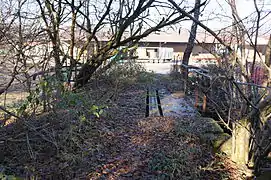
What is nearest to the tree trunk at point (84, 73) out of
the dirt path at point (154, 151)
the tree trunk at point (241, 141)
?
the dirt path at point (154, 151)

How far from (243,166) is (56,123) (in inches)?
108

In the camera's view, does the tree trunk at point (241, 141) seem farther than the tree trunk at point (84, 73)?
No

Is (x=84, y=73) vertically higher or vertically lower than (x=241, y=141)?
higher

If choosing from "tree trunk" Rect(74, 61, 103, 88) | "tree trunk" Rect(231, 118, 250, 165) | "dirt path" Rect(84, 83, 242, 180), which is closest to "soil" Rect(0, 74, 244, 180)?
"dirt path" Rect(84, 83, 242, 180)

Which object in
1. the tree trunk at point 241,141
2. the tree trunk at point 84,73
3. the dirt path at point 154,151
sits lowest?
the dirt path at point 154,151

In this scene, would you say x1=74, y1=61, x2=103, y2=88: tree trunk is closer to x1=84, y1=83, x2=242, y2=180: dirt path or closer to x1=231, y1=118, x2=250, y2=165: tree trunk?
x1=84, y1=83, x2=242, y2=180: dirt path

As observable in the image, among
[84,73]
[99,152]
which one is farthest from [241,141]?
[84,73]

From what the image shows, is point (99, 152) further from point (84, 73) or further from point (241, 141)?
point (84, 73)

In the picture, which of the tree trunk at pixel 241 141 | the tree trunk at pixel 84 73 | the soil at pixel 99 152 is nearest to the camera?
the soil at pixel 99 152

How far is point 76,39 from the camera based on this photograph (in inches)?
252

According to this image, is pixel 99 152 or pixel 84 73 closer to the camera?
pixel 99 152

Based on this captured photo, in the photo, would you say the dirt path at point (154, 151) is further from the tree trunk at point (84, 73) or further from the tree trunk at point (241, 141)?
the tree trunk at point (84, 73)

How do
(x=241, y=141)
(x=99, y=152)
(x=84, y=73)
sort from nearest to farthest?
(x=241, y=141)
(x=99, y=152)
(x=84, y=73)

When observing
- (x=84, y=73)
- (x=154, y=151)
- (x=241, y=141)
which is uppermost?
(x=84, y=73)
